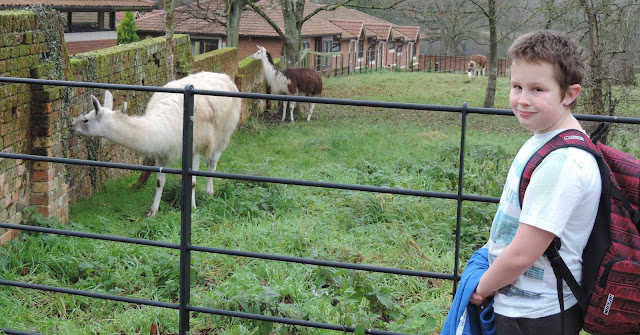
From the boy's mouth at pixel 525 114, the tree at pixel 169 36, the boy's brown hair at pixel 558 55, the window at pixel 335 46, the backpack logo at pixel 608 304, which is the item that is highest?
the window at pixel 335 46

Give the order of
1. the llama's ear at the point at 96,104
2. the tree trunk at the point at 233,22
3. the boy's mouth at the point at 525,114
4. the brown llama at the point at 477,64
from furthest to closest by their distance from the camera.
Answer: the brown llama at the point at 477,64 < the tree trunk at the point at 233,22 < the llama's ear at the point at 96,104 < the boy's mouth at the point at 525,114

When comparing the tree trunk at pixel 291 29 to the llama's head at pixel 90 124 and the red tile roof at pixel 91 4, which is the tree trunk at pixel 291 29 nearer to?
the red tile roof at pixel 91 4

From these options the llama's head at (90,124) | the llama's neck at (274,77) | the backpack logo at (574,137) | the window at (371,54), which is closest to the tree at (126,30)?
the llama's neck at (274,77)

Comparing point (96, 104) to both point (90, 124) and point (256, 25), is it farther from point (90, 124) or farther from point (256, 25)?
point (256, 25)

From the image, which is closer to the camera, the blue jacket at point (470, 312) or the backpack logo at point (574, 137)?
the backpack logo at point (574, 137)

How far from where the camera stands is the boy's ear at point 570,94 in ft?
7.09

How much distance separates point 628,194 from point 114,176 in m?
8.12

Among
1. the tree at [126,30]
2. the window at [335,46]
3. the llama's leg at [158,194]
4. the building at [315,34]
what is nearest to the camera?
the llama's leg at [158,194]

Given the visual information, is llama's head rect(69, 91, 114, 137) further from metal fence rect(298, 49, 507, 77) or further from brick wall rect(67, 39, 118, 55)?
metal fence rect(298, 49, 507, 77)

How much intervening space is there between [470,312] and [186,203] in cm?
151

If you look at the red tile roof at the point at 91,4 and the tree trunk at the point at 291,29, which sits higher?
the red tile roof at the point at 91,4

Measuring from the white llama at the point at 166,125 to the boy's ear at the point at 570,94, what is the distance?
223 inches

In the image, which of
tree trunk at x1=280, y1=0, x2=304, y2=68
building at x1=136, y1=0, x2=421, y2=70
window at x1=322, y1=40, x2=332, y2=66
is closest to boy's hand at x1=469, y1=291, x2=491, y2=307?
tree trunk at x1=280, y1=0, x2=304, y2=68

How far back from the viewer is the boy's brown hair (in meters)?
2.12
